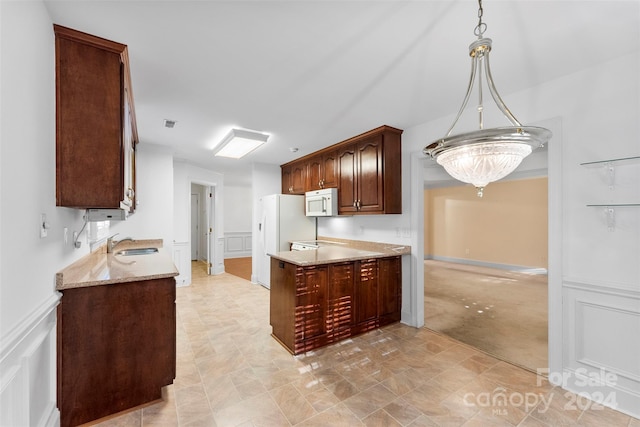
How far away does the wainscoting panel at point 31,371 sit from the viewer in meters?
1.04

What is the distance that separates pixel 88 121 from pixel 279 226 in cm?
310

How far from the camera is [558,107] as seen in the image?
2137 millimetres

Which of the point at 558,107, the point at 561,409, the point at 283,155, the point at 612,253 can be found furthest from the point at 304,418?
the point at 283,155

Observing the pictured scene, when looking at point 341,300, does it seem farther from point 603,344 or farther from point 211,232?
point 211,232

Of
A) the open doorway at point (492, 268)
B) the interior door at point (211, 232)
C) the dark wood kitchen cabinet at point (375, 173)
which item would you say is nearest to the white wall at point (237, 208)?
the interior door at point (211, 232)

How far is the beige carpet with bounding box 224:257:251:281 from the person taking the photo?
6113 mm

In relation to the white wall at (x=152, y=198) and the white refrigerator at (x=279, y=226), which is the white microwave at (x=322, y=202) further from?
the white wall at (x=152, y=198)

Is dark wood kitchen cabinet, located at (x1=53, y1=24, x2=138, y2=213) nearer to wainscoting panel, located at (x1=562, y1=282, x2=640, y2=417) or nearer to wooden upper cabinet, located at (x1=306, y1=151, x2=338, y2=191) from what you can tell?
wooden upper cabinet, located at (x1=306, y1=151, x2=338, y2=191)

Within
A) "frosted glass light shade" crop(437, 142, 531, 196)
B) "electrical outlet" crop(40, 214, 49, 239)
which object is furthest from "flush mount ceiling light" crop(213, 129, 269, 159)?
"frosted glass light shade" crop(437, 142, 531, 196)

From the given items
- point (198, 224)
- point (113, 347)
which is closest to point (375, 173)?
point (113, 347)

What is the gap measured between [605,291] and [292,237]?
376 centimetres

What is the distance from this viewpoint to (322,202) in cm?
410

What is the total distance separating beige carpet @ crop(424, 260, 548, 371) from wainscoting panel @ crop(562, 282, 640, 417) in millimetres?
366

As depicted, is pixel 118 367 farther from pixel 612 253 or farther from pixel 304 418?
pixel 612 253
